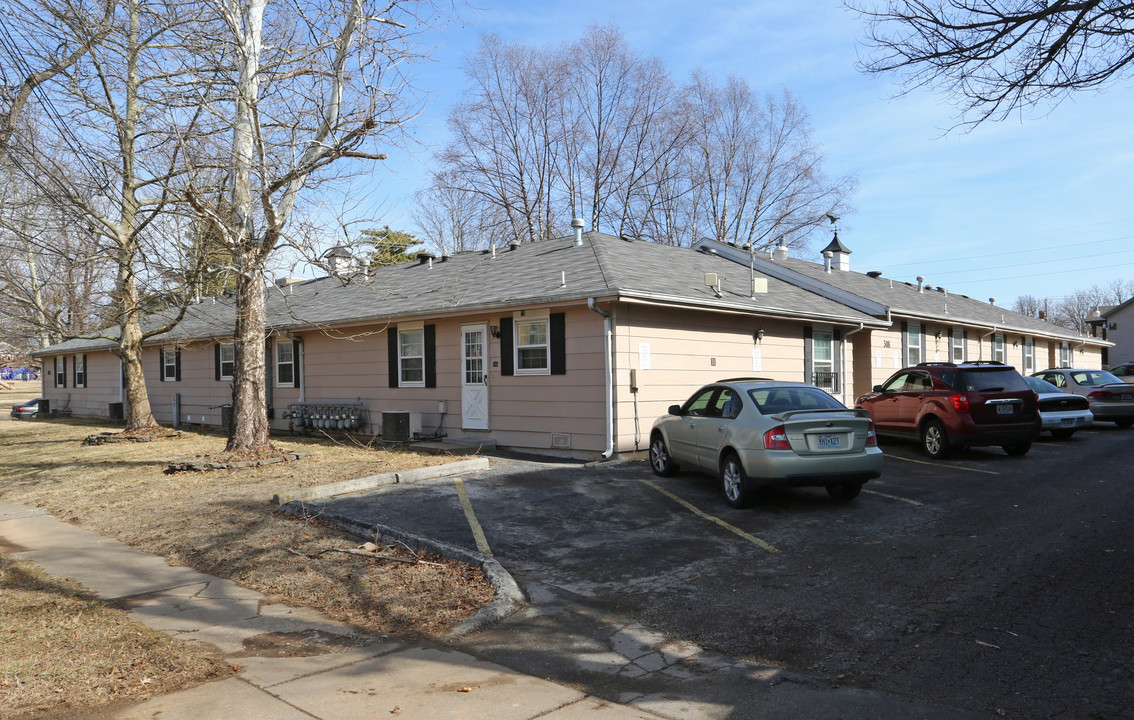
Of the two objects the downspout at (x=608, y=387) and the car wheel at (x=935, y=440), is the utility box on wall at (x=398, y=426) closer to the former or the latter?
the downspout at (x=608, y=387)

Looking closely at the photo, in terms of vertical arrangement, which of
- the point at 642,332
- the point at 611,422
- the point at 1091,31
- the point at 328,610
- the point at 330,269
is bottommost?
the point at 328,610

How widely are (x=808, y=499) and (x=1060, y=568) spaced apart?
3579mm

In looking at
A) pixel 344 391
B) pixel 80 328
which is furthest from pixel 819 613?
pixel 80 328

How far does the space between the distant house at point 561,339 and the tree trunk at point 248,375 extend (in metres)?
0.66

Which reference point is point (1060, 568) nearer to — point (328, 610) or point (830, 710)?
point (830, 710)

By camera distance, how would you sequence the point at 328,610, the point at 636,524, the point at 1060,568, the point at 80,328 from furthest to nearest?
1. the point at 80,328
2. the point at 636,524
3. the point at 1060,568
4. the point at 328,610

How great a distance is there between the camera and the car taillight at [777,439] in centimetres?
884

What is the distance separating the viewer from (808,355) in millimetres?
18516

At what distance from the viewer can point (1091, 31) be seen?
6246 mm

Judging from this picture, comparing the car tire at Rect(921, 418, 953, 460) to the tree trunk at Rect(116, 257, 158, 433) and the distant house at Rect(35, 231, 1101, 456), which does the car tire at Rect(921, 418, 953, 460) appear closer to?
the distant house at Rect(35, 231, 1101, 456)

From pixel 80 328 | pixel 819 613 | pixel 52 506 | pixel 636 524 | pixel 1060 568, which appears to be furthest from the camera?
pixel 80 328

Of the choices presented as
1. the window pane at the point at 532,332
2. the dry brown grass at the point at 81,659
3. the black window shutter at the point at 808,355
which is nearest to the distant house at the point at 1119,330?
the black window shutter at the point at 808,355

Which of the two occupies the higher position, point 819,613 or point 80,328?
point 80,328

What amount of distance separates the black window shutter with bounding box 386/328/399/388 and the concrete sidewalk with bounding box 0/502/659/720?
10.8 meters
